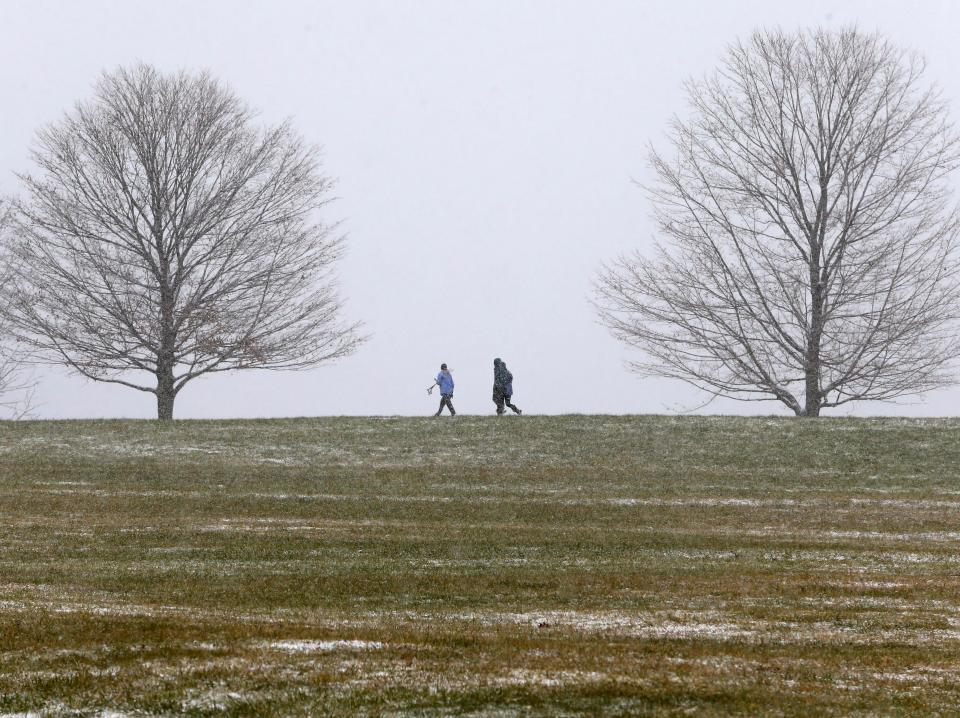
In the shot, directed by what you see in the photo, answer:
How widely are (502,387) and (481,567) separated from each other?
1824cm

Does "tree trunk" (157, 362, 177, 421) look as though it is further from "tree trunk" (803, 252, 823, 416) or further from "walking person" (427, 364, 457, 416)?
"tree trunk" (803, 252, 823, 416)

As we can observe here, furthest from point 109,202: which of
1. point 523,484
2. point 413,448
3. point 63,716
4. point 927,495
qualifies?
point 63,716

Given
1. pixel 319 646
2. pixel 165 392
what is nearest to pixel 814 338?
pixel 165 392

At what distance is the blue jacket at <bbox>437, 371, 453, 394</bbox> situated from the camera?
32438mm

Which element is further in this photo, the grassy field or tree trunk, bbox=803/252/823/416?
tree trunk, bbox=803/252/823/416

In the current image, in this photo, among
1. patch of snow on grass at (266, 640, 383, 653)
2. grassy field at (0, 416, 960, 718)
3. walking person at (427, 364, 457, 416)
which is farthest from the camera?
walking person at (427, 364, 457, 416)

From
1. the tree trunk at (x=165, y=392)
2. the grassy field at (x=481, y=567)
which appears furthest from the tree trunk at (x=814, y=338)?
the tree trunk at (x=165, y=392)

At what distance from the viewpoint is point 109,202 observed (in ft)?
111

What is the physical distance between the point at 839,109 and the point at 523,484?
17345 mm

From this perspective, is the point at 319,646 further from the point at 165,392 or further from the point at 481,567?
the point at 165,392

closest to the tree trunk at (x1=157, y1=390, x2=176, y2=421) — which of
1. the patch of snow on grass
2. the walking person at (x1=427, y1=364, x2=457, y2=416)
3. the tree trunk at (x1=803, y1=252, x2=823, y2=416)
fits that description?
the walking person at (x1=427, y1=364, x2=457, y2=416)

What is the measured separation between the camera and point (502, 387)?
3281cm

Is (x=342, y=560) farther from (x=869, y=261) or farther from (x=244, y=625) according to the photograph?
(x=869, y=261)

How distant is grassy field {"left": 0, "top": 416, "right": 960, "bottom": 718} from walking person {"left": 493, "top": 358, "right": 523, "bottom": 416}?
2.79 metres
